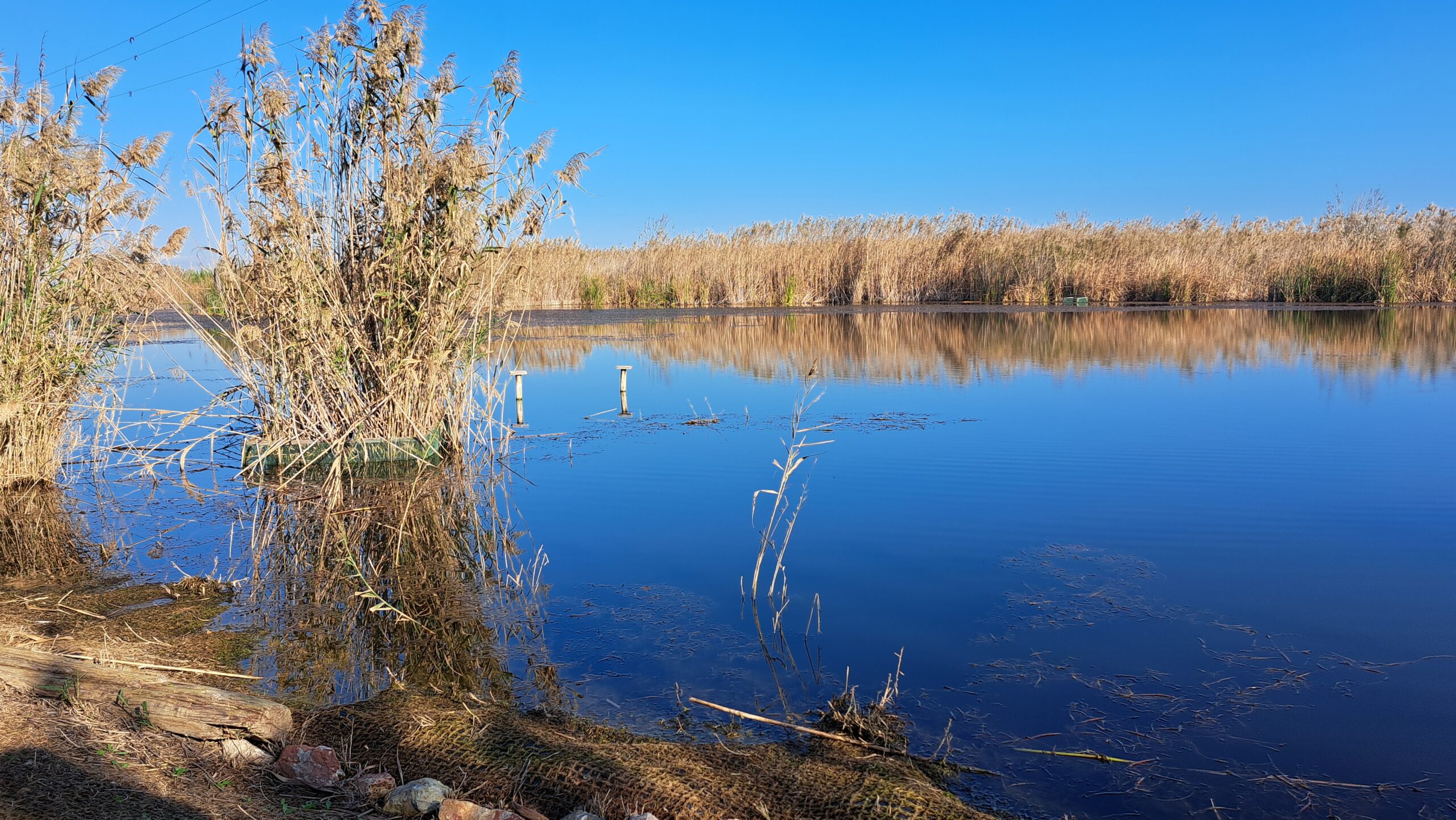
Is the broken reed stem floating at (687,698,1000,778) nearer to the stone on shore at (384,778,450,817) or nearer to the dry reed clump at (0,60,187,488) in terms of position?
the stone on shore at (384,778,450,817)

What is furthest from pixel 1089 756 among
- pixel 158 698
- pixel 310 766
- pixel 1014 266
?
pixel 1014 266

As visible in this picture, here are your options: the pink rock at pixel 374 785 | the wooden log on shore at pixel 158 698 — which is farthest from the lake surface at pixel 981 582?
the pink rock at pixel 374 785

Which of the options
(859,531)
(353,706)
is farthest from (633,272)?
(353,706)

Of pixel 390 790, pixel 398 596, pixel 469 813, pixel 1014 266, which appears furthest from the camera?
pixel 1014 266

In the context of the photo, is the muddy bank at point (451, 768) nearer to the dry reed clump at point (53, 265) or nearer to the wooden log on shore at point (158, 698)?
the wooden log on shore at point (158, 698)

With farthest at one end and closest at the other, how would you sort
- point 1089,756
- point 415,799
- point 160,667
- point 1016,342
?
1. point 1016,342
2. point 160,667
3. point 1089,756
4. point 415,799

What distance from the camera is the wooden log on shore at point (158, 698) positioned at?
3039mm

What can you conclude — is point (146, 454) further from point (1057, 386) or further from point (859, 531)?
point (1057, 386)

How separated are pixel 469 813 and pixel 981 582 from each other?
9.75 ft

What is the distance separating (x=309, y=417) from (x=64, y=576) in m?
2.31

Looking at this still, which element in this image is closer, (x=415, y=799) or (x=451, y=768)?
(x=415, y=799)

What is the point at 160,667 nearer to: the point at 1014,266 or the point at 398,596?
the point at 398,596

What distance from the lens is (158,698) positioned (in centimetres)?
313

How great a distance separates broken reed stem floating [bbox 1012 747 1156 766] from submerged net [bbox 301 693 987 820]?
400 millimetres
